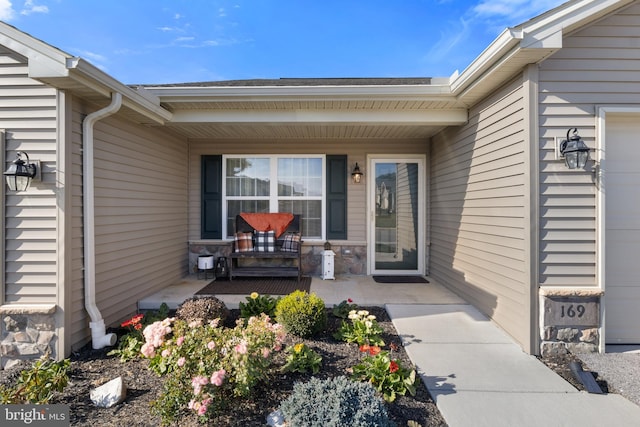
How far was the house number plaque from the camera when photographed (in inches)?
103

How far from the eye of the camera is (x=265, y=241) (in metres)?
4.85

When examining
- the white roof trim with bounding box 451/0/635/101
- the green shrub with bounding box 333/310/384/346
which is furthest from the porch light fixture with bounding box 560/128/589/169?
the green shrub with bounding box 333/310/384/346

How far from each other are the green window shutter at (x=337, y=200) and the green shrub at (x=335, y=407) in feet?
10.9

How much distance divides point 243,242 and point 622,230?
460 centimetres

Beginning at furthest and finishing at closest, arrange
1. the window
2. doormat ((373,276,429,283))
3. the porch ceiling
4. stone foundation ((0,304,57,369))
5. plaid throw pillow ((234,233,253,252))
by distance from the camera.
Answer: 1. the window
2. plaid throw pillow ((234,233,253,252))
3. doormat ((373,276,429,283))
4. the porch ceiling
5. stone foundation ((0,304,57,369))

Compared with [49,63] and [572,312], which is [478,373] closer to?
[572,312]

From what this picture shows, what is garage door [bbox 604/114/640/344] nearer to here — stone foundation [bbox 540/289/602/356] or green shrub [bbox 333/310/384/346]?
stone foundation [bbox 540/289/602/356]

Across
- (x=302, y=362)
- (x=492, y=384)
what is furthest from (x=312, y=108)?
(x=492, y=384)

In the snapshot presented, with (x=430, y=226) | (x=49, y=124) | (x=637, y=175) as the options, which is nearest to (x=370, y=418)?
(x=637, y=175)

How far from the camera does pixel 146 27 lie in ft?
19.1

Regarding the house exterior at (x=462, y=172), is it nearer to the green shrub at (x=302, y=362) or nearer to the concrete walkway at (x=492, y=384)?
the concrete walkway at (x=492, y=384)

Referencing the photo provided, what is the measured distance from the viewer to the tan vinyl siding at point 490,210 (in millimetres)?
2727

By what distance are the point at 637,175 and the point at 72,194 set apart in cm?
528

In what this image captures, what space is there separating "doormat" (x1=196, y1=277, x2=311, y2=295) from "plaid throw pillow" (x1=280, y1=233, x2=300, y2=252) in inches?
19.1
